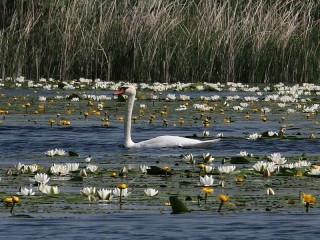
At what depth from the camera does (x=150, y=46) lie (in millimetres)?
31250

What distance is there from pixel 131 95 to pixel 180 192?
22.5 ft

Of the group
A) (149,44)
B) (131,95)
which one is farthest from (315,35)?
(131,95)

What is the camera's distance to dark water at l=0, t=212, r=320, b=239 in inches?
326

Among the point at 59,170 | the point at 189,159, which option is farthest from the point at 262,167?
the point at 59,170

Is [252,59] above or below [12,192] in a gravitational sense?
above

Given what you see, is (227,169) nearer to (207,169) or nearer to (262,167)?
(207,169)

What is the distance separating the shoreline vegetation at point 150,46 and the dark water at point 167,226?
22.0 m

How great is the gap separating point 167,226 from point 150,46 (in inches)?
894

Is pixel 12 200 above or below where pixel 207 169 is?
below

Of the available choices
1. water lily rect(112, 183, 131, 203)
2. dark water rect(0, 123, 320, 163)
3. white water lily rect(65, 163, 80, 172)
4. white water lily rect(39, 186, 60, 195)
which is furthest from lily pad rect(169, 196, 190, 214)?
dark water rect(0, 123, 320, 163)

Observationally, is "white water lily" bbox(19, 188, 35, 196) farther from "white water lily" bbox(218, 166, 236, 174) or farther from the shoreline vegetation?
the shoreline vegetation

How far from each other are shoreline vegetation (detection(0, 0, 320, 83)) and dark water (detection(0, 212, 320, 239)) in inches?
866

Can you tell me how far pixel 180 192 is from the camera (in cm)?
1069

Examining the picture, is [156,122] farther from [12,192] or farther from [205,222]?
[205,222]
